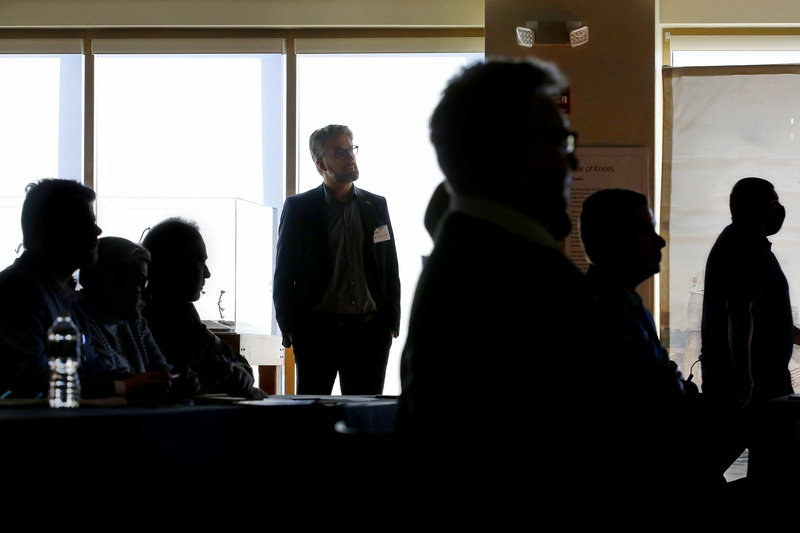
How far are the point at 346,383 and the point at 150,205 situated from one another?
2183 mm

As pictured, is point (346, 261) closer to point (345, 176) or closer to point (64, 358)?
point (345, 176)

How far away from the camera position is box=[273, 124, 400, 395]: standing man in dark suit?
4.44m

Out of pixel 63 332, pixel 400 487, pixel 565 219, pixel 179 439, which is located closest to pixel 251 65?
pixel 63 332

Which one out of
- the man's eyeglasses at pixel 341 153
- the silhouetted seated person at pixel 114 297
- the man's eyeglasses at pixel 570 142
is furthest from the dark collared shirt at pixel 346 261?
the man's eyeglasses at pixel 570 142

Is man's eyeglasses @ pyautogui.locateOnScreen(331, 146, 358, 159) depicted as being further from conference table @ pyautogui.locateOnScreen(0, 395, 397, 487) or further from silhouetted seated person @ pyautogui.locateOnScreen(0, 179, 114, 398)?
conference table @ pyautogui.locateOnScreen(0, 395, 397, 487)

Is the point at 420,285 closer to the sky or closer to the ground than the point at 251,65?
closer to the ground

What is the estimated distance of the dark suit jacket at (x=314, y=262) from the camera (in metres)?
4.51

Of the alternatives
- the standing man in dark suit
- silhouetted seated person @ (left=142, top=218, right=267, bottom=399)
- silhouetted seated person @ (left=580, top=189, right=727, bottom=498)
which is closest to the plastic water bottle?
silhouetted seated person @ (left=142, top=218, right=267, bottom=399)

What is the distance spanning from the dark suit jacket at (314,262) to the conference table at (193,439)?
5.79 ft

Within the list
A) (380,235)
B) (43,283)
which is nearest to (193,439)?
(43,283)

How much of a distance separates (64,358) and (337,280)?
2.15 metres

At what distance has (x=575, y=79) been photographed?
5359 mm

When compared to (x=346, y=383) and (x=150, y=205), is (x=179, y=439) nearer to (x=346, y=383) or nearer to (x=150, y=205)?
(x=346, y=383)

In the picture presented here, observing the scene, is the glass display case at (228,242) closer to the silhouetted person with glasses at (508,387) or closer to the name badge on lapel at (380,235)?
the name badge on lapel at (380,235)
